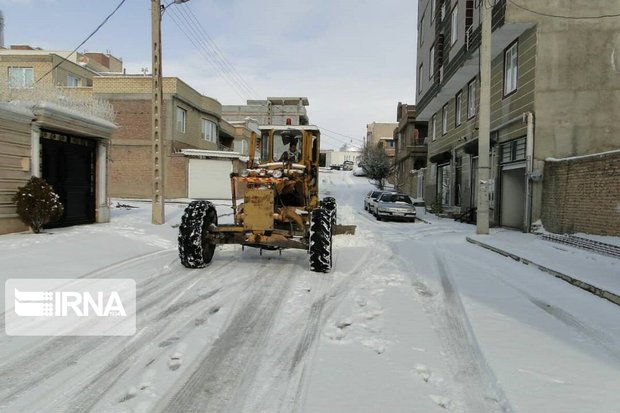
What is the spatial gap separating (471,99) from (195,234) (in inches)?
702

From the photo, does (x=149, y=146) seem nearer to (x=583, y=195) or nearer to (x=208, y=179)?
(x=208, y=179)

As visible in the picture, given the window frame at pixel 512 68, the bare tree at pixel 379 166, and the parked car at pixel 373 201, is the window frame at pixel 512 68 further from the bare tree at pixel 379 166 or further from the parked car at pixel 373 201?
the bare tree at pixel 379 166

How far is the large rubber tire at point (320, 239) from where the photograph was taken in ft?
25.3

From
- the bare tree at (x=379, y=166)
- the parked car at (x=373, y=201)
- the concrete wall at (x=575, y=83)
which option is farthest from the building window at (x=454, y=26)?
the bare tree at (x=379, y=166)

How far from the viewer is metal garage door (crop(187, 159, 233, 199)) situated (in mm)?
30547

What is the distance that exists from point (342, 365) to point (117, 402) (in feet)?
6.03

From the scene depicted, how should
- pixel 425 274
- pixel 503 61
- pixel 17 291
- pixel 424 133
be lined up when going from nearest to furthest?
pixel 17 291 < pixel 425 274 < pixel 503 61 < pixel 424 133

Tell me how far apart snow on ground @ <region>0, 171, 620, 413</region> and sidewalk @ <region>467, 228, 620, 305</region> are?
0.74ft

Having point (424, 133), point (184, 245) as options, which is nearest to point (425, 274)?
point (184, 245)

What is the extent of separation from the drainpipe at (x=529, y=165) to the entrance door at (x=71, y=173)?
14.0 meters

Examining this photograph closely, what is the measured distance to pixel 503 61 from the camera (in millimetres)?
17484

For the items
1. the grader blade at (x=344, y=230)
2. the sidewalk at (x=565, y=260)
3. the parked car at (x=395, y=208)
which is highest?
the parked car at (x=395, y=208)

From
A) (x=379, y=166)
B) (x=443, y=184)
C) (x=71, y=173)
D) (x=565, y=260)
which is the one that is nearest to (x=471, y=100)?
(x=443, y=184)

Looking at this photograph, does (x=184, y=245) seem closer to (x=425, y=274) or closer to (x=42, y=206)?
(x=425, y=274)
